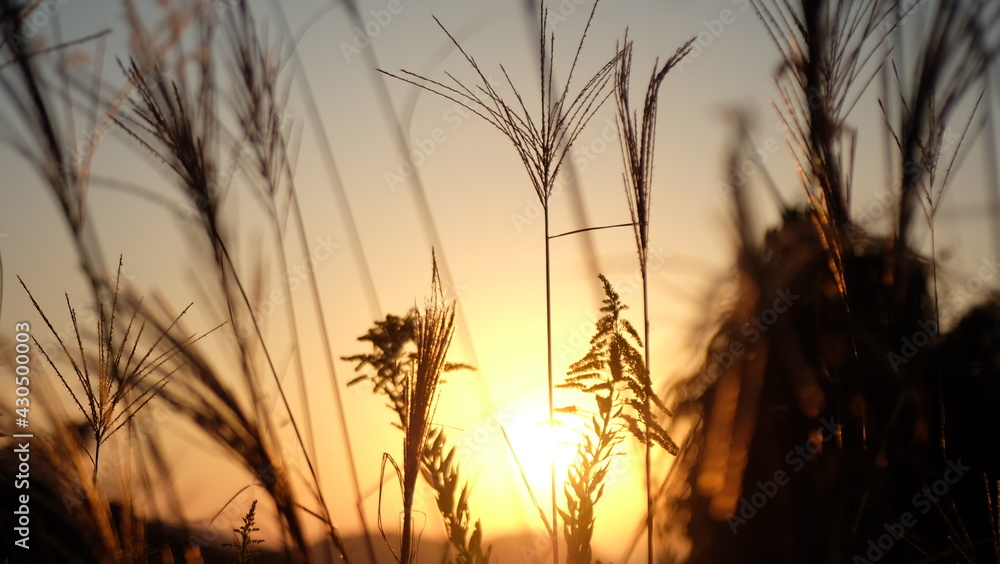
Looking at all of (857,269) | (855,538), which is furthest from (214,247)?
(857,269)

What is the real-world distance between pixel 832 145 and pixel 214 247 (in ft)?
4.13

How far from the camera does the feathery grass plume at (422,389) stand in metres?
1.12

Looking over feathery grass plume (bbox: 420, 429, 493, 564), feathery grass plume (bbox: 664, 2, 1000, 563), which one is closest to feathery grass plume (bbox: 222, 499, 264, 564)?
feathery grass plume (bbox: 420, 429, 493, 564)

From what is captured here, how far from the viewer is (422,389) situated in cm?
112

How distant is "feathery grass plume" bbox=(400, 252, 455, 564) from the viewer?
1.12m

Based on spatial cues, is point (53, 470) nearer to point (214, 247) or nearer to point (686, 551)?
point (214, 247)
